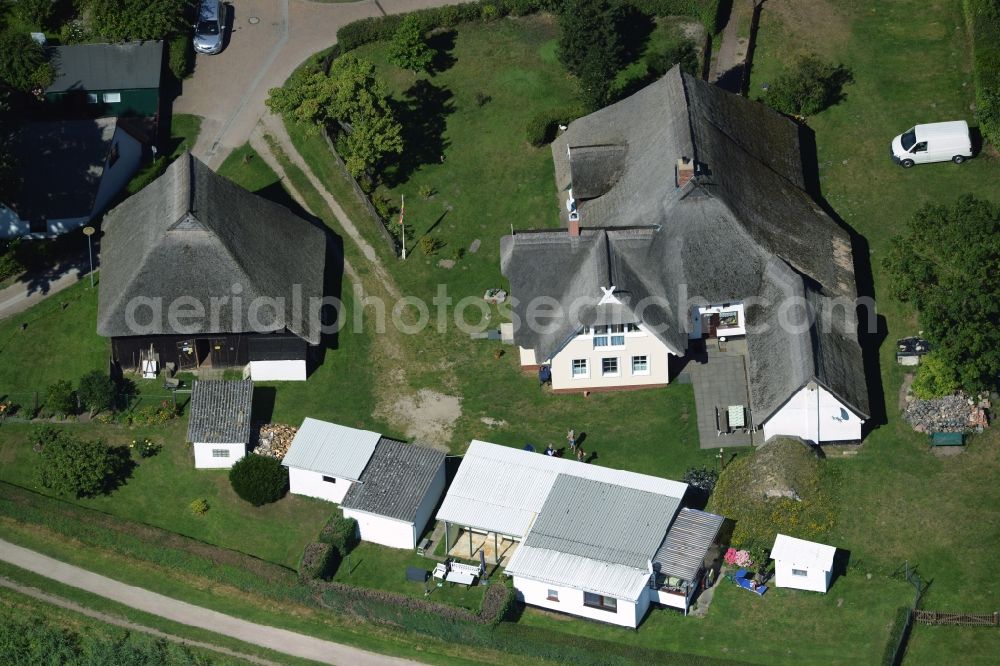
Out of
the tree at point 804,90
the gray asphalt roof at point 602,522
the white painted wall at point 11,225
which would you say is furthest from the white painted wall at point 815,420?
the white painted wall at point 11,225

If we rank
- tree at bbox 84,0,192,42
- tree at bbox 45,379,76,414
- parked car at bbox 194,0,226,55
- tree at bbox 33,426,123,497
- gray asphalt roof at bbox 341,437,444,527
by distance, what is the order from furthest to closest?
parked car at bbox 194,0,226,55, tree at bbox 84,0,192,42, tree at bbox 45,379,76,414, tree at bbox 33,426,123,497, gray asphalt roof at bbox 341,437,444,527

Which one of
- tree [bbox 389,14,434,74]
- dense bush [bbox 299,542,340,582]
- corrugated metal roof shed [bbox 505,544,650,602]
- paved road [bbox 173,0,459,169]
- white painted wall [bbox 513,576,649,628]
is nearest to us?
corrugated metal roof shed [bbox 505,544,650,602]

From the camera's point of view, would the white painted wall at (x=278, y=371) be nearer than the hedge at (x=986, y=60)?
Yes

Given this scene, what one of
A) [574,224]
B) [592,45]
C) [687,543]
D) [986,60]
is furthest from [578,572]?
[986,60]

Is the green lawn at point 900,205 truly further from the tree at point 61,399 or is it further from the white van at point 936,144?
the tree at point 61,399

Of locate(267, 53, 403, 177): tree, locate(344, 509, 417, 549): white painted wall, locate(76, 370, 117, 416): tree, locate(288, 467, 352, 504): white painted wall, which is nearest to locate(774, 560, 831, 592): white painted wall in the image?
locate(344, 509, 417, 549): white painted wall

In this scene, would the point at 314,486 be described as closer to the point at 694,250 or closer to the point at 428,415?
the point at 428,415

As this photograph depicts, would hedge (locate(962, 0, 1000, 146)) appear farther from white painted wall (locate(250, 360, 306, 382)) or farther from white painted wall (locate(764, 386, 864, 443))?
white painted wall (locate(250, 360, 306, 382))

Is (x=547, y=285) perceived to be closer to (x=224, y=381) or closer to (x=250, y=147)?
(x=224, y=381)
